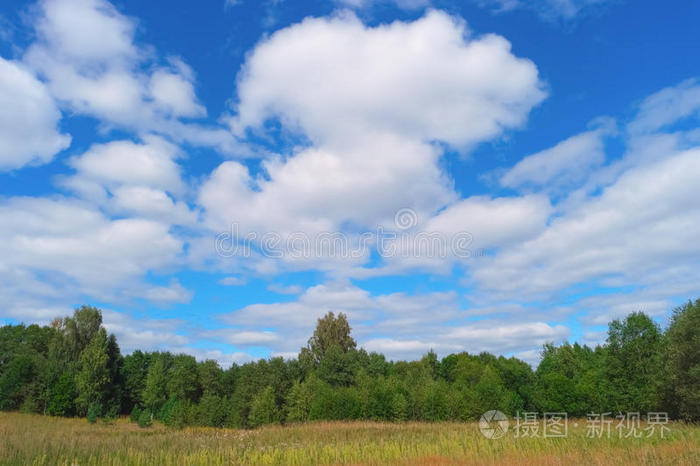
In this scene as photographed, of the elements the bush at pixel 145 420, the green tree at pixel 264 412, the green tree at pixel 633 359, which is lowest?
the bush at pixel 145 420

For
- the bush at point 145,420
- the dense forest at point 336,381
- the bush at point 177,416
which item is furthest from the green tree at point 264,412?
the bush at point 145,420

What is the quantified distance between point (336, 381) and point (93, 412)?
34857mm

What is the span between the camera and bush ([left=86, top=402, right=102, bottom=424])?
194 feet

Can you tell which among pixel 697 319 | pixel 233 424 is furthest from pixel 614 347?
pixel 233 424

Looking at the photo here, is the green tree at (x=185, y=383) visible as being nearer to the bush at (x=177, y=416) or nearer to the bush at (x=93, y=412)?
the bush at (x=177, y=416)

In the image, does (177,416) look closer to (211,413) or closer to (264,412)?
(211,413)

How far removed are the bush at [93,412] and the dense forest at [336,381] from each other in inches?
6.3

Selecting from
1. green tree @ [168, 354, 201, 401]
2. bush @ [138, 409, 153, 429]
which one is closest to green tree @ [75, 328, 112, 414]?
green tree @ [168, 354, 201, 401]

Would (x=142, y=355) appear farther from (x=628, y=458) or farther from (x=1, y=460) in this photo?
(x=628, y=458)

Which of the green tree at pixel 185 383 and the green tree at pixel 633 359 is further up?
the green tree at pixel 633 359

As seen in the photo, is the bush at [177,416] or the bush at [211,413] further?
the bush at [177,416]

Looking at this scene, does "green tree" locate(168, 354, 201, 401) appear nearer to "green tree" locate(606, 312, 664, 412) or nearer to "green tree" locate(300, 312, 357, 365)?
"green tree" locate(300, 312, 357, 365)

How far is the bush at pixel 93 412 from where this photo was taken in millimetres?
59219

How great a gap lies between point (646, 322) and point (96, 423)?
7188 centimetres
